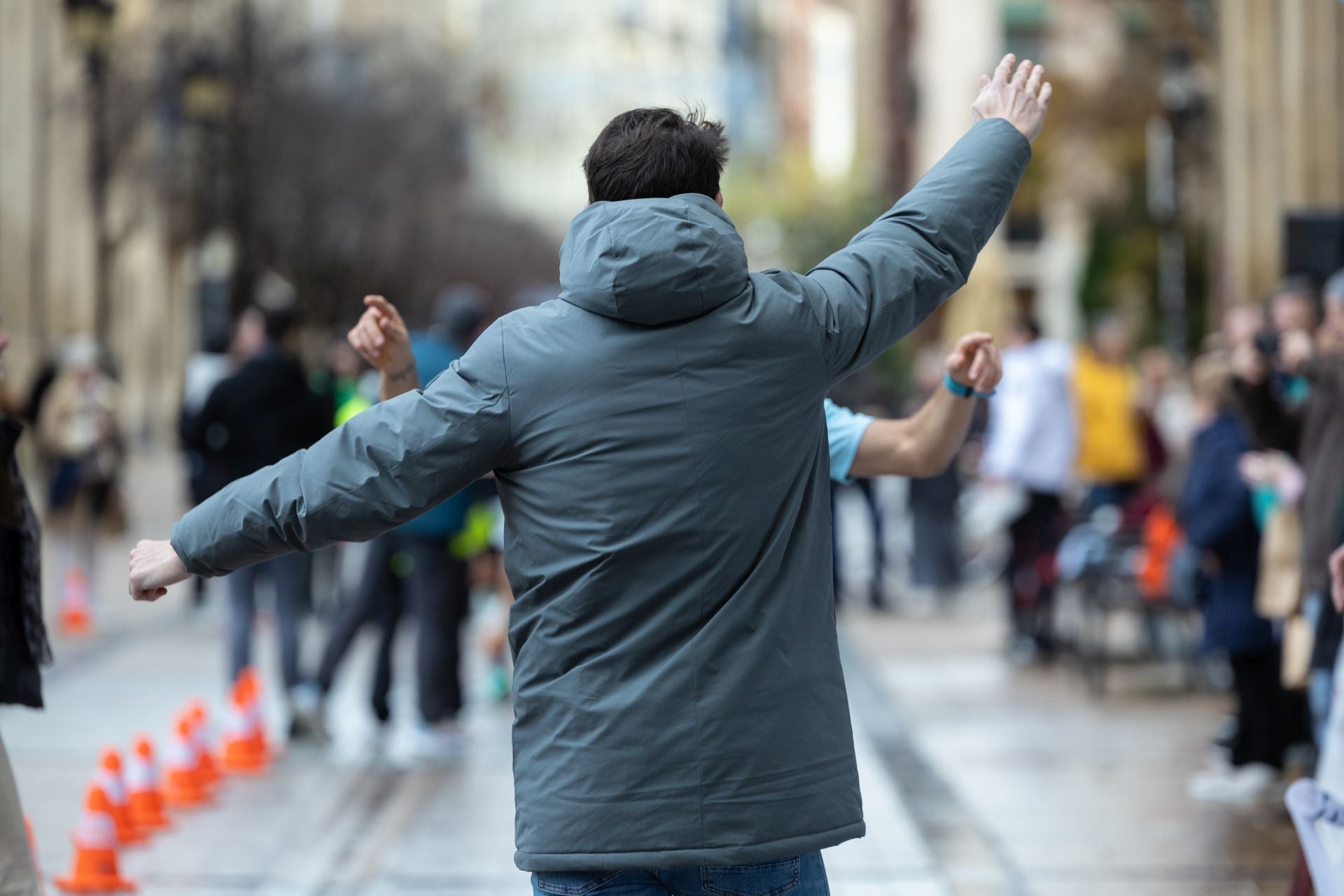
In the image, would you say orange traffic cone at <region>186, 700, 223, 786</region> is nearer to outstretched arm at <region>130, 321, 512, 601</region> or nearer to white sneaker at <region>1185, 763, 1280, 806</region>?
white sneaker at <region>1185, 763, 1280, 806</region>

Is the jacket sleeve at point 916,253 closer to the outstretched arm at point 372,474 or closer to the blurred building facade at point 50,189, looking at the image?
the outstretched arm at point 372,474

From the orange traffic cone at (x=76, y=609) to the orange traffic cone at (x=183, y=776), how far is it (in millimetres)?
5687

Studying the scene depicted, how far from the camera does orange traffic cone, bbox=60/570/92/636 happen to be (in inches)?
527

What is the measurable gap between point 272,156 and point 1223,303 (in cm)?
1741

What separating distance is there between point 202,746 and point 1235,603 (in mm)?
4282

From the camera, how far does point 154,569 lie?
10.6ft

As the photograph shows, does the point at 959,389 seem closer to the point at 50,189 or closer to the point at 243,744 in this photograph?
the point at 243,744

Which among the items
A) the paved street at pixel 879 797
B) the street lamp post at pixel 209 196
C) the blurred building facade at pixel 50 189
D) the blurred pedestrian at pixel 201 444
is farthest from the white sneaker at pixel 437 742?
the blurred building facade at pixel 50 189

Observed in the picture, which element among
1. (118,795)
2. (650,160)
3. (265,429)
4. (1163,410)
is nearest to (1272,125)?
(1163,410)

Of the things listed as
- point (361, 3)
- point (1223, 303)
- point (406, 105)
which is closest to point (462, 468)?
point (1223, 303)

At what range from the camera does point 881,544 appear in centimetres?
1549

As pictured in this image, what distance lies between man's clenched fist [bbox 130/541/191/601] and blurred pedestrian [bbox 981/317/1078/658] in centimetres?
928

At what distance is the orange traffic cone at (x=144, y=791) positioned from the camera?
7.23 m

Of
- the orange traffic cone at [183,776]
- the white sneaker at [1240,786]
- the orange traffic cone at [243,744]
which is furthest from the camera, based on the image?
the orange traffic cone at [243,744]
